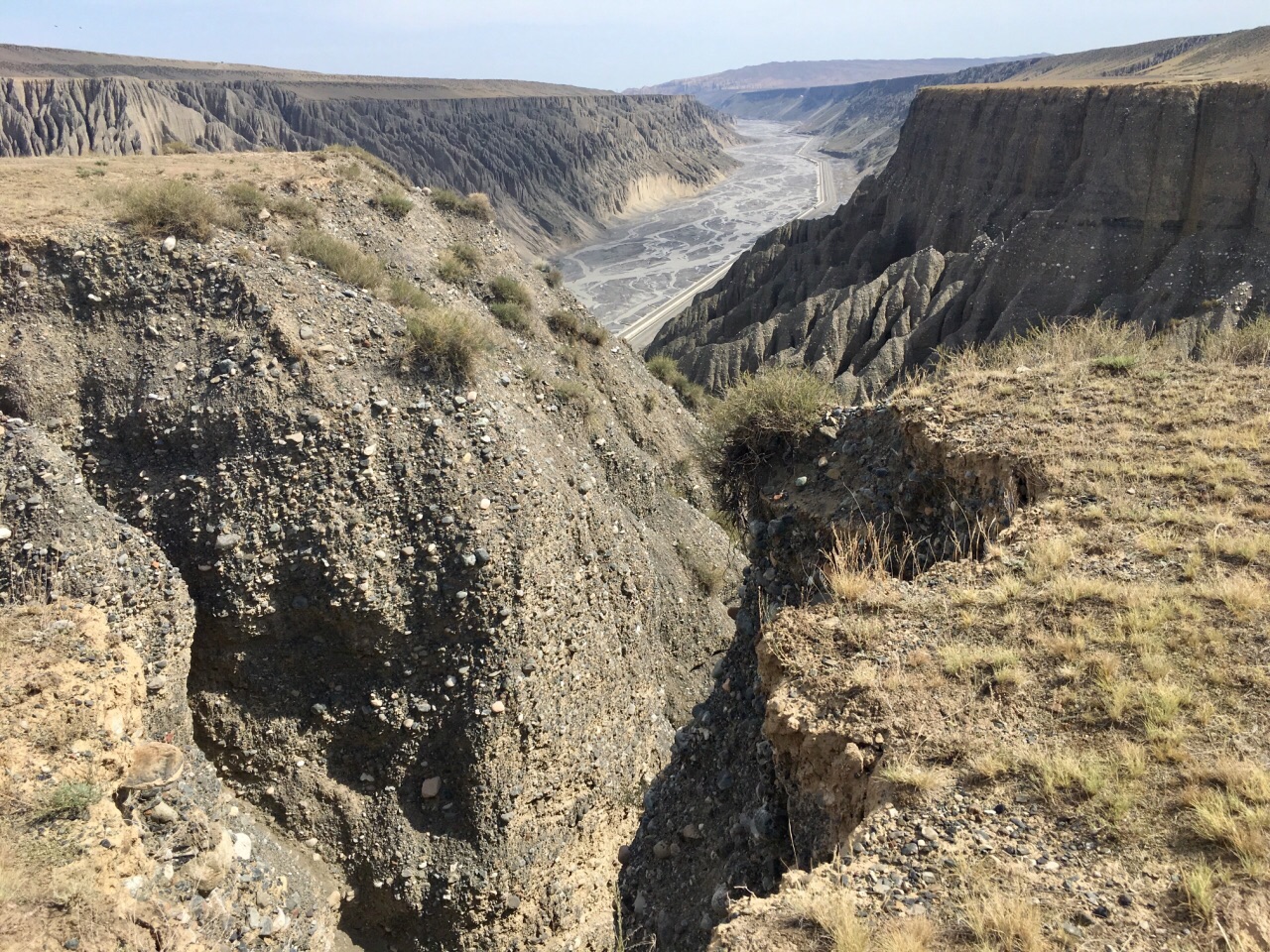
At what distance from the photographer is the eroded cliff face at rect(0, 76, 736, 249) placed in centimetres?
5844

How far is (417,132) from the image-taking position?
3049 inches

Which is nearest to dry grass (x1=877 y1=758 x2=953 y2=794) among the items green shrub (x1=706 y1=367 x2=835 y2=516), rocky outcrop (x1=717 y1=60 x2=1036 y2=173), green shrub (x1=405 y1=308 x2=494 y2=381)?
green shrub (x1=706 y1=367 x2=835 y2=516)

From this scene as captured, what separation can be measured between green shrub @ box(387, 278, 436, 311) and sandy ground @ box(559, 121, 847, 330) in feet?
126

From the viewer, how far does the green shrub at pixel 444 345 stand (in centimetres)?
1062

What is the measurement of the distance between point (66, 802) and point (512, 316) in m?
10.4

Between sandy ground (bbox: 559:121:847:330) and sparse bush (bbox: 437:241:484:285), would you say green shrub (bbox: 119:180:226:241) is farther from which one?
sandy ground (bbox: 559:121:847:330)

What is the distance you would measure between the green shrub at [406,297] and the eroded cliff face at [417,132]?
5489 cm

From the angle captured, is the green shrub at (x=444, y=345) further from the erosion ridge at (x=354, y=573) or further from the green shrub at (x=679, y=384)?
the green shrub at (x=679, y=384)

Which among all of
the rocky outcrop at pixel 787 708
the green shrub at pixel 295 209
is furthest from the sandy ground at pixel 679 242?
the rocky outcrop at pixel 787 708

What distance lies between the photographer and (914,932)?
9.77 feet

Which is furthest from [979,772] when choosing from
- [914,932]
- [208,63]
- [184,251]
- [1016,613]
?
[208,63]

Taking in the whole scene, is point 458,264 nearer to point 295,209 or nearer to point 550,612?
point 295,209

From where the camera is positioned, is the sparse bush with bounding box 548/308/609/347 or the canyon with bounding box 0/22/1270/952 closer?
the canyon with bounding box 0/22/1270/952

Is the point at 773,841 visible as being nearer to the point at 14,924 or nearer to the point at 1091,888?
the point at 1091,888
